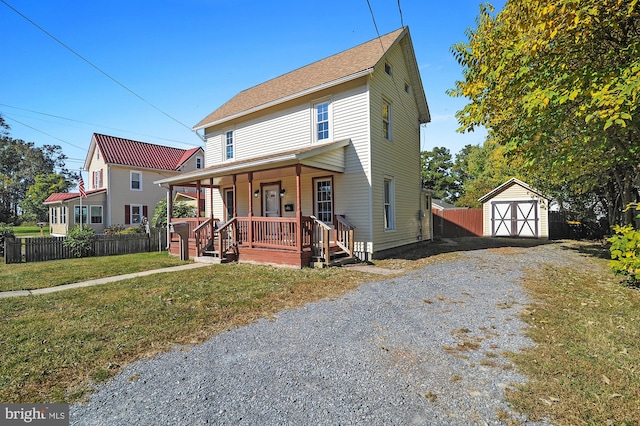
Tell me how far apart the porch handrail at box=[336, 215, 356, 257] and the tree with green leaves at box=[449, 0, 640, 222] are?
4561 mm

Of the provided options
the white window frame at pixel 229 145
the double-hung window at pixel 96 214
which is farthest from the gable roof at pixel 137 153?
the white window frame at pixel 229 145

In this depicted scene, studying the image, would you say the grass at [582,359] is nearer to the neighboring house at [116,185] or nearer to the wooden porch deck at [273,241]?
the wooden porch deck at [273,241]

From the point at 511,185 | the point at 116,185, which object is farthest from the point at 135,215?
the point at 511,185

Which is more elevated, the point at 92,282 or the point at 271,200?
the point at 271,200

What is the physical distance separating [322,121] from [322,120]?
0.05 meters

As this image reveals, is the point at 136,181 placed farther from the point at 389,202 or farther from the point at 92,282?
→ the point at 389,202

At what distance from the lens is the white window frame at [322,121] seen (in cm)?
1140

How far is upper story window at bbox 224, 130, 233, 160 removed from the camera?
47.7ft

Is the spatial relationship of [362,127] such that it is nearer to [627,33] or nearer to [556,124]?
[556,124]

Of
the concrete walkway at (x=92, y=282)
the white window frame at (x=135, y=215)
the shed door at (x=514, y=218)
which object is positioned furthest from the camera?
the white window frame at (x=135, y=215)

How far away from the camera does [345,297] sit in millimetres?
6047

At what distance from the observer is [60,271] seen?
9.22 metres

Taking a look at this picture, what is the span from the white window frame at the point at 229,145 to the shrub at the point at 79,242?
20.8ft

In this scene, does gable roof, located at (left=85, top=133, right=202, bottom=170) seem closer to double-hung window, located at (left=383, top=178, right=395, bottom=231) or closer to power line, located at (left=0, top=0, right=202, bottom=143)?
power line, located at (left=0, top=0, right=202, bottom=143)
